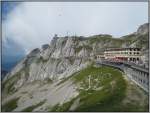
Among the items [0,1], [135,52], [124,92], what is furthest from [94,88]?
[135,52]

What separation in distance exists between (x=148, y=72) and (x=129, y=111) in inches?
343

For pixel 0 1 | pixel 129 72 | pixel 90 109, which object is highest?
pixel 0 1

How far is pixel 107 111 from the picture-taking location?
5438 cm

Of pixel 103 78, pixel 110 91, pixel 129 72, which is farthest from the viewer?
pixel 103 78

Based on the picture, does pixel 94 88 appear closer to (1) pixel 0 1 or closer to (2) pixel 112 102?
(2) pixel 112 102

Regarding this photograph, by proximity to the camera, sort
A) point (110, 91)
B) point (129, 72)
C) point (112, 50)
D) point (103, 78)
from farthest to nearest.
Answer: point (112, 50), point (103, 78), point (129, 72), point (110, 91)

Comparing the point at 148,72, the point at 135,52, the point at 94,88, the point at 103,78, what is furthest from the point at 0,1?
the point at 135,52

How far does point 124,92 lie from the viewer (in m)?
65.6

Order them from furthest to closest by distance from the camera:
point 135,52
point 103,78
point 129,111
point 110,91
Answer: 1. point 135,52
2. point 103,78
3. point 110,91
4. point 129,111

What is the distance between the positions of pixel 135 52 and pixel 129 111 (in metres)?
83.4

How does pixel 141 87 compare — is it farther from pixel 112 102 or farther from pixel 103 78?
pixel 103 78

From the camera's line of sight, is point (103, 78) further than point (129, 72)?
Yes

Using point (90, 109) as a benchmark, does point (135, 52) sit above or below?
above

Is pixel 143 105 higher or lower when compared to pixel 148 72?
→ lower
